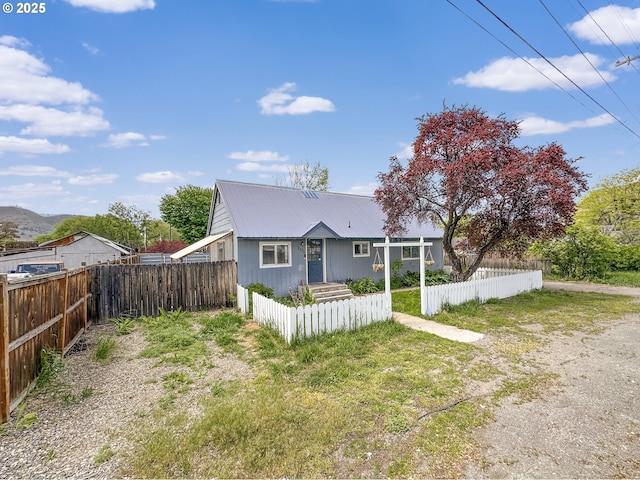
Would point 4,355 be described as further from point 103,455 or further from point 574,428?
point 574,428

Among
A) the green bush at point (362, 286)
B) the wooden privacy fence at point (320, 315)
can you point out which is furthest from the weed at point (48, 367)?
the green bush at point (362, 286)

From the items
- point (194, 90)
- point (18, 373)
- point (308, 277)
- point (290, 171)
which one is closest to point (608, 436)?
point (18, 373)

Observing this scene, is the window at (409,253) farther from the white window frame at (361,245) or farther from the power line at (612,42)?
the power line at (612,42)

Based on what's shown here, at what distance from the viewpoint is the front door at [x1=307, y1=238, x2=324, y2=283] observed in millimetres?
13453

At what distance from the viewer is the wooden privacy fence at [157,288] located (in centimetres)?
927

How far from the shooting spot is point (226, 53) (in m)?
11.5

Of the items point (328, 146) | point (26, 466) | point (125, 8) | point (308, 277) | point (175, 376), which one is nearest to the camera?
point (26, 466)

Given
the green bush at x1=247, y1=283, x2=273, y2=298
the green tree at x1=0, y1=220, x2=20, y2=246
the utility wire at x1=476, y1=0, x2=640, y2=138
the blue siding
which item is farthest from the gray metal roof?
the green tree at x1=0, y1=220, x2=20, y2=246

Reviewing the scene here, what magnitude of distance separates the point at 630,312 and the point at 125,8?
17601mm

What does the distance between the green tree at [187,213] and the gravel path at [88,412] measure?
3179cm

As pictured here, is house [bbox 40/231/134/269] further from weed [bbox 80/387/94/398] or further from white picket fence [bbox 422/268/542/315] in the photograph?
white picket fence [bbox 422/268/542/315]

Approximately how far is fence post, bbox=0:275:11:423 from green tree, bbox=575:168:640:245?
2844 centimetres

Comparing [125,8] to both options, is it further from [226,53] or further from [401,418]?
[401,418]

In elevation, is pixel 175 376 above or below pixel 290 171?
below
